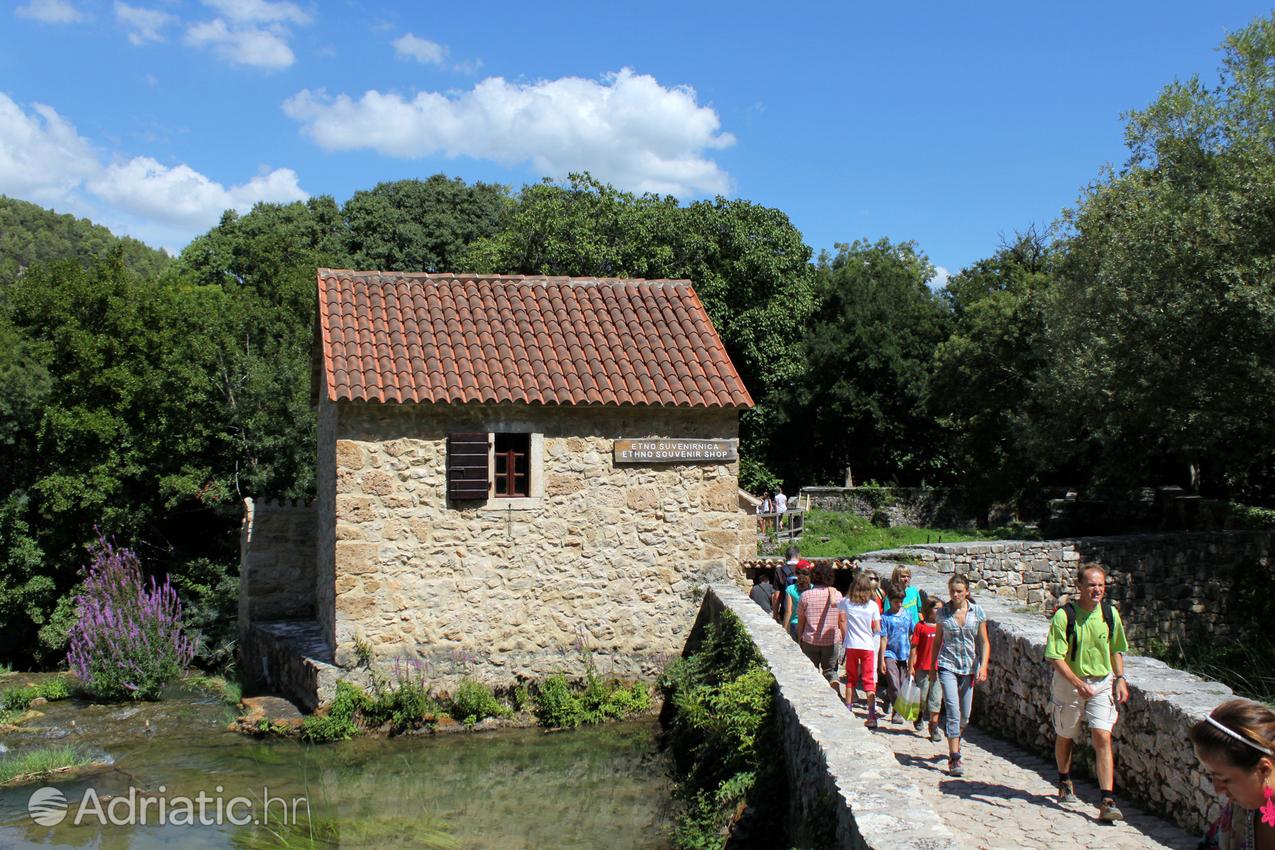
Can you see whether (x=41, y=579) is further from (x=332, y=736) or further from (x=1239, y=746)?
(x=1239, y=746)

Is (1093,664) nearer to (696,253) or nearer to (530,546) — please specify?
(530,546)

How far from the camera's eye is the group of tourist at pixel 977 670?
335cm

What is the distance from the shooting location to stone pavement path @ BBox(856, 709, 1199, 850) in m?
6.34

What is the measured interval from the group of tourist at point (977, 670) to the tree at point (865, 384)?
87.6ft

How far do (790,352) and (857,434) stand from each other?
29.9 ft

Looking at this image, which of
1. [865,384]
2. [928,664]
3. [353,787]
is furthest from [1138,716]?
[865,384]

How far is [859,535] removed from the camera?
93.6ft

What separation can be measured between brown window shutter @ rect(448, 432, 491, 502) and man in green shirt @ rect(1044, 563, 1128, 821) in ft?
22.1

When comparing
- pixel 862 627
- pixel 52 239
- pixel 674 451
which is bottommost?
pixel 862 627

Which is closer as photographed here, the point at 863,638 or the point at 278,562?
the point at 863,638

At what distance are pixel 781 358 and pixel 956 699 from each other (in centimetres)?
2413

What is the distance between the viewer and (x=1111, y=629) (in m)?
6.83

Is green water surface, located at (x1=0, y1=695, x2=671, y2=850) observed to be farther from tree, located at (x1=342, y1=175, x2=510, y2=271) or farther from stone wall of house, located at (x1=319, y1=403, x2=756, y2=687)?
tree, located at (x1=342, y1=175, x2=510, y2=271)

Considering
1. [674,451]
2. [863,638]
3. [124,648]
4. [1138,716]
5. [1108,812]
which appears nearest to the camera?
[1108,812]
